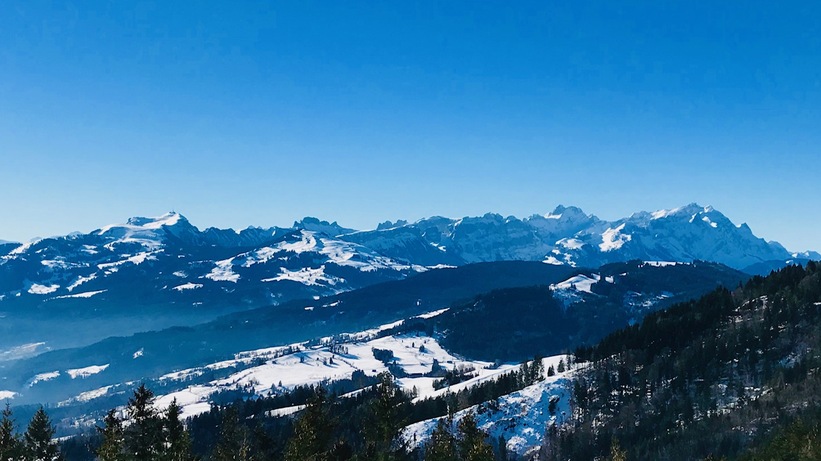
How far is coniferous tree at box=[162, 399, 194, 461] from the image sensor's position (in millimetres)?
53434

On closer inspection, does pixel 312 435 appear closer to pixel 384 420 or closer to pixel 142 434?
pixel 384 420

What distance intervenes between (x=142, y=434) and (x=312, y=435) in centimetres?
1829

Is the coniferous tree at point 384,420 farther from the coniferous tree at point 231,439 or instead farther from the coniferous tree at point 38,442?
the coniferous tree at point 38,442

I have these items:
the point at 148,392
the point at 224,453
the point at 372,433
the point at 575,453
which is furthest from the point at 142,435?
the point at 575,453

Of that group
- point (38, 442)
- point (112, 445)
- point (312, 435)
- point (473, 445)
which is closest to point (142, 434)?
point (112, 445)

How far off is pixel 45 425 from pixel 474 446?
49.5m

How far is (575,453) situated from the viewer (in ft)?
651

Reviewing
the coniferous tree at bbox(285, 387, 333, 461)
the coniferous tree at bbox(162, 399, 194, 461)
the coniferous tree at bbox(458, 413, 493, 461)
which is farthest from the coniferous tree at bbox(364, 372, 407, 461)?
the coniferous tree at bbox(162, 399, 194, 461)

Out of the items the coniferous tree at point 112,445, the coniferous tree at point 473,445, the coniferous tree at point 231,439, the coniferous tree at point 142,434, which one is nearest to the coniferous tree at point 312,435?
the coniferous tree at point 231,439

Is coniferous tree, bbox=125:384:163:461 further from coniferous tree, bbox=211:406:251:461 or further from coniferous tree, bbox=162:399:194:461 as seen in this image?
coniferous tree, bbox=211:406:251:461

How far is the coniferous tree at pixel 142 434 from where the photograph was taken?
4859 cm

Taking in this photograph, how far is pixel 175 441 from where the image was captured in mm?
57688

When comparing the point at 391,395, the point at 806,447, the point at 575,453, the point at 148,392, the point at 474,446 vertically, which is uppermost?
the point at 148,392

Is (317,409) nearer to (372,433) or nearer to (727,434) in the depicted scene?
(372,433)
